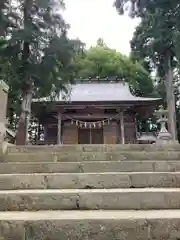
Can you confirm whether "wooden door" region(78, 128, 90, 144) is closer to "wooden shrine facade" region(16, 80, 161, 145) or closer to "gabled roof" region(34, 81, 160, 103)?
"wooden shrine facade" region(16, 80, 161, 145)

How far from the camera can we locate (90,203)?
8.23 ft

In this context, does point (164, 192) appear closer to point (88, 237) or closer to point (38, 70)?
point (88, 237)

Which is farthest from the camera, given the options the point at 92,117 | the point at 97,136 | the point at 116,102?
the point at 97,136

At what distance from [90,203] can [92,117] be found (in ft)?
45.0

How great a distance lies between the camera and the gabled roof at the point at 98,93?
15391 mm

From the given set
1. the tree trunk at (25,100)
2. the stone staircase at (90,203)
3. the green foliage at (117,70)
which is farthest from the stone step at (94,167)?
the green foliage at (117,70)

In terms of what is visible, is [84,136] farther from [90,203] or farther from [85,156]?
[90,203]

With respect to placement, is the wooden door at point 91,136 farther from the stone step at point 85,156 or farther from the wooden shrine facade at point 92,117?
the stone step at point 85,156

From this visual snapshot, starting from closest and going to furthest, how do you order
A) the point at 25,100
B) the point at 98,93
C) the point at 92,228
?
the point at 92,228 → the point at 25,100 → the point at 98,93

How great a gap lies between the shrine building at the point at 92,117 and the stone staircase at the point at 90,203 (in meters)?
11.6

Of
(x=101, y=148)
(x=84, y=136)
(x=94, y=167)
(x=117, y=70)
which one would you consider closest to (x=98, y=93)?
(x=84, y=136)

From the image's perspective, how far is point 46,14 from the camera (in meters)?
14.3

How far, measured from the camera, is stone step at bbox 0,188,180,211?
249 cm

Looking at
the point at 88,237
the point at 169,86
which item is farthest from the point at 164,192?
the point at 169,86
